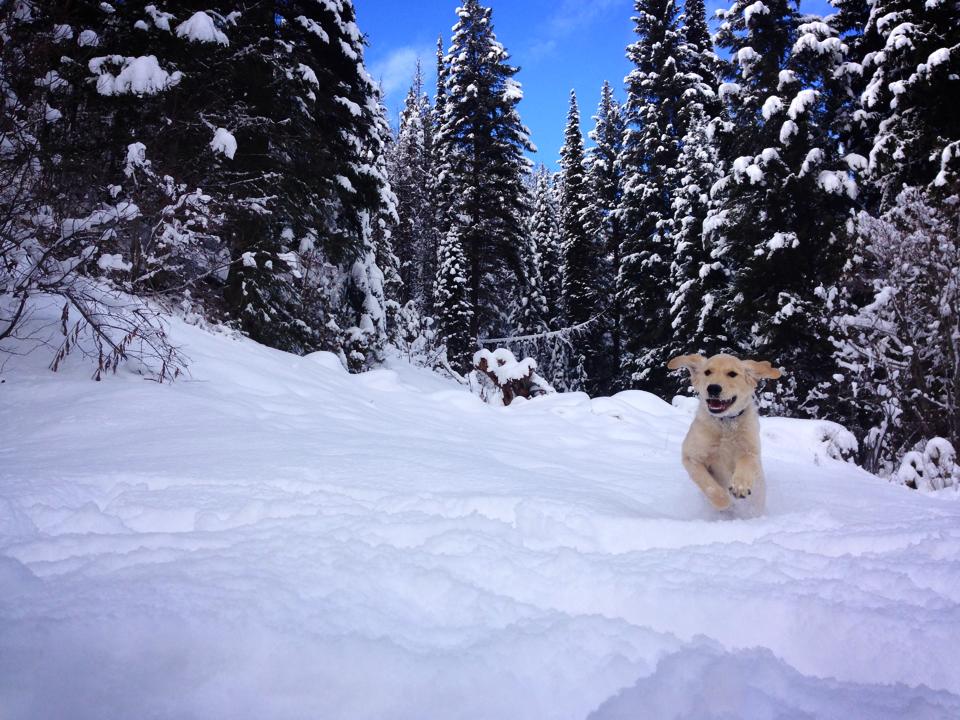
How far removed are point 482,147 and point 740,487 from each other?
716 inches

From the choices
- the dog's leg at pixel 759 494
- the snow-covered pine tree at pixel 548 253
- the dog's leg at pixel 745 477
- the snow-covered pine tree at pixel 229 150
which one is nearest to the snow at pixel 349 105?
the snow-covered pine tree at pixel 229 150

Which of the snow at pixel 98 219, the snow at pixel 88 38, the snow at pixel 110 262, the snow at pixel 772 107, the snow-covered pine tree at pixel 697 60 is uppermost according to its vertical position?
the snow-covered pine tree at pixel 697 60

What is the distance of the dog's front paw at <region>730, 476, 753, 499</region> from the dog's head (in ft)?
2.03

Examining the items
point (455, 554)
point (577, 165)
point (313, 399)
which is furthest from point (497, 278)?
point (455, 554)

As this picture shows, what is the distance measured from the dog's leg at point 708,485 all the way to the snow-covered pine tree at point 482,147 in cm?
1603

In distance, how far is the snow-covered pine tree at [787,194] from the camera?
12.0 m

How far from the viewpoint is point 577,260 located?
25281 mm

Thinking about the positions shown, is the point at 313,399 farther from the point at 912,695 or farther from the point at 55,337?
the point at 912,695

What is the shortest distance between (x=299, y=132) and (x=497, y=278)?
36.9 feet

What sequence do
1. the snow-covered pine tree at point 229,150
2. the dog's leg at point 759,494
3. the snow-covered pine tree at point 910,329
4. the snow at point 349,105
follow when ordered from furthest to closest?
the snow at point 349,105 → the snow-covered pine tree at point 910,329 → the snow-covered pine tree at point 229,150 → the dog's leg at point 759,494

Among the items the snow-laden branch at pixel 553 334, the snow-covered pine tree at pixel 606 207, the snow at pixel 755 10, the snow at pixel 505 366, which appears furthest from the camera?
the snow-covered pine tree at pixel 606 207

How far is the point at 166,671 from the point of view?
1.02m

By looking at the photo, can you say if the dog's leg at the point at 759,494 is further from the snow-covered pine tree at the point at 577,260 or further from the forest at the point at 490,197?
the snow-covered pine tree at the point at 577,260

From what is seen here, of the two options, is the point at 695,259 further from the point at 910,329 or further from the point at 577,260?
the point at 910,329
